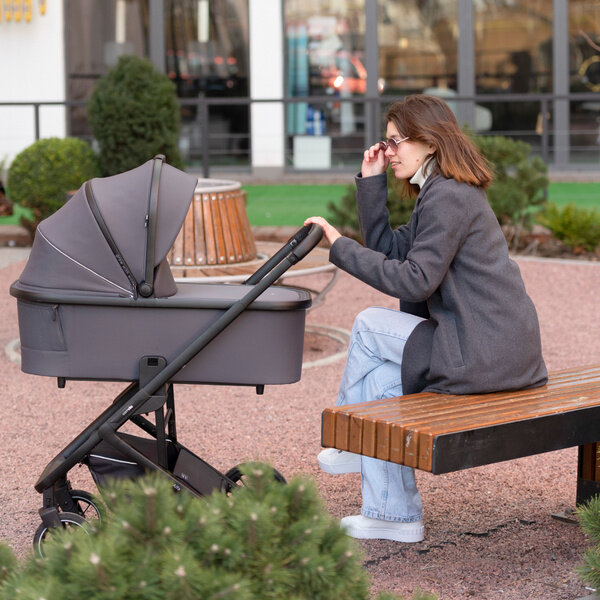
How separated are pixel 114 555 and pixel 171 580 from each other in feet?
0.38

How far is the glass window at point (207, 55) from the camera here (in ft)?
56.6

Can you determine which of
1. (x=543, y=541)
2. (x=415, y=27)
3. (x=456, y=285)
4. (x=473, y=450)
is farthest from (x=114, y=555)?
(x=415, y=27)

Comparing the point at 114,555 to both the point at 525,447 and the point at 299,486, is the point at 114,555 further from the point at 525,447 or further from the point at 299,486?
the point at 525,447

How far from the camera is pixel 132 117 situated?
12.2 m

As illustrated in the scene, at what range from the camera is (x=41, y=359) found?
348cm

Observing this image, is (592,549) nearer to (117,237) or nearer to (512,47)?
(117,237)

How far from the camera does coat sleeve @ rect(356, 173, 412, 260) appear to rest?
13.3 feet

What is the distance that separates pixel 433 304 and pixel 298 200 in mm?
10835

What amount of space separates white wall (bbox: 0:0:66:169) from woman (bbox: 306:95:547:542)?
13965mm

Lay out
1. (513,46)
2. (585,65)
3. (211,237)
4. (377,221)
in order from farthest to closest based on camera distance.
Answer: (513,46)
(585,65)
(211,237)
(377,221)

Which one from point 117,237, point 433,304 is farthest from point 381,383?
point 117,237

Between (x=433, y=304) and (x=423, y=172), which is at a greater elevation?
(x=423, y=172)

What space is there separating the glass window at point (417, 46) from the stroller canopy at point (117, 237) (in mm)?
14540

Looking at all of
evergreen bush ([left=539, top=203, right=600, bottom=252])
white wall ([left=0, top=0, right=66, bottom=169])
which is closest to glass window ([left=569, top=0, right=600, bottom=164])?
evergreen bush ([left=539, top=203, right=600, bottom=252])
